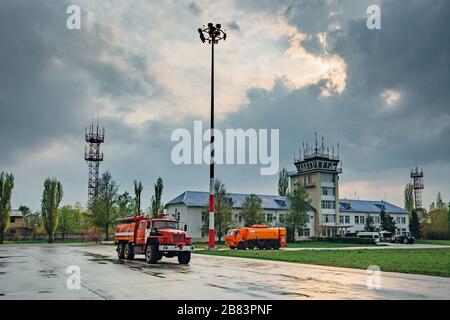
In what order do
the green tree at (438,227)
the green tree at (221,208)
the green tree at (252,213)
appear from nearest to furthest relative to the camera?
the green tree at (221,208)
the green tree at (252,213)
the green tree at (438,227)

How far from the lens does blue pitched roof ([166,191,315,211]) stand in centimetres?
7394

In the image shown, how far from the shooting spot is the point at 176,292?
12195 millimetres

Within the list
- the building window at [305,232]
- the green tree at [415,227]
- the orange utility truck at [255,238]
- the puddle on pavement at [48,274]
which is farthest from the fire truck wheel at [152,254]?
the green tree at [415,227]

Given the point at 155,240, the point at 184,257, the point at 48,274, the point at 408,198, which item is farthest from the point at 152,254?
the point at 408,198

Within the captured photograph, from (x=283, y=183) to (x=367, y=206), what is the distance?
750 inches

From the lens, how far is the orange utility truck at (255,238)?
4450 cm

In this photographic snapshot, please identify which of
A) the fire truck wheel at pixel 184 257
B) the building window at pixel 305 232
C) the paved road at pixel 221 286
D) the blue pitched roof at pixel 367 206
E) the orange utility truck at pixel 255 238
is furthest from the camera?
the blue pitched roof at pixel 367 206

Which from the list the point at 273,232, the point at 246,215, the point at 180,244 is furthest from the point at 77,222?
the point at 180,244

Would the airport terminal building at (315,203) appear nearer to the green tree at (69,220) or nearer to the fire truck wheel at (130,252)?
the green tree at (69,220)

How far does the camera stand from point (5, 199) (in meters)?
71.1

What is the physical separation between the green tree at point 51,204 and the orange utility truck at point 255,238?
41065 mm

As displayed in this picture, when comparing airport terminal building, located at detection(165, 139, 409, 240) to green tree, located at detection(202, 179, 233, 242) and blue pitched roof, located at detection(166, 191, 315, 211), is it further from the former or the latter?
green tree, located at detection(202, 179, 233, 242)

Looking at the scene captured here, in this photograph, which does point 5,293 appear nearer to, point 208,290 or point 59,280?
point 59,280
